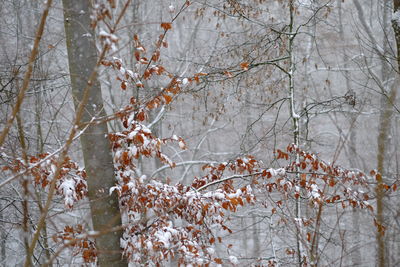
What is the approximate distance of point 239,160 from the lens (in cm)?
443

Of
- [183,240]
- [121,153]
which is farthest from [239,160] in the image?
[121,153]

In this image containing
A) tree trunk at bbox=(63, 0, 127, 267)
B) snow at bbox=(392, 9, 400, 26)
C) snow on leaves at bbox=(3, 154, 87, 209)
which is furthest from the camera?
snow at bbox=(392, 9, 400, 26)

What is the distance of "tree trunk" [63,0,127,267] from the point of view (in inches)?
152

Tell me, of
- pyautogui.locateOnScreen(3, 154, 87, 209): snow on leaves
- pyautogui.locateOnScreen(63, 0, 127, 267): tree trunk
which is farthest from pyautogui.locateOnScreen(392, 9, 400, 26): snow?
pyautogui.locateOnScreen(3, 154, 87, 209): snow on leaves

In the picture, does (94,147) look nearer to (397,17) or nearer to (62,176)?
(62,176)

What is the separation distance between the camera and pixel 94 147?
394 cm

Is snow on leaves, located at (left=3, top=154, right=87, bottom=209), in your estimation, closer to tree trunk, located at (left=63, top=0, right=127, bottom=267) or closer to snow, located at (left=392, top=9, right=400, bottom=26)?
tree trunk, located at (left=63, top=0, right=127, bottom=267)

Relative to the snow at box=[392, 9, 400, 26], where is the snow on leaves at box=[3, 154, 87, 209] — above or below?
below

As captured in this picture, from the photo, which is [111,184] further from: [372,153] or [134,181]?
[372,153]

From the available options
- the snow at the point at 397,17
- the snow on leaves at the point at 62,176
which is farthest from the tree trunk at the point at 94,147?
the snow at the point at 397,17

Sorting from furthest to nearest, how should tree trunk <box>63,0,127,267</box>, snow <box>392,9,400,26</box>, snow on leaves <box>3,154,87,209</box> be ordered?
1. snow <box>392,9,400,26</box>
2. tree trunk <box>63,0,127,267</box>
3. snow on leaves <box>3,154,87,209</box>

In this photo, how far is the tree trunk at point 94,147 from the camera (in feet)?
12.6

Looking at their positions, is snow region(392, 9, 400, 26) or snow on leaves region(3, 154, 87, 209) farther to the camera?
A: snow region(392, 9, 400, 26)

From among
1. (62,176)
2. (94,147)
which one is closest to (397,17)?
(94,147)
